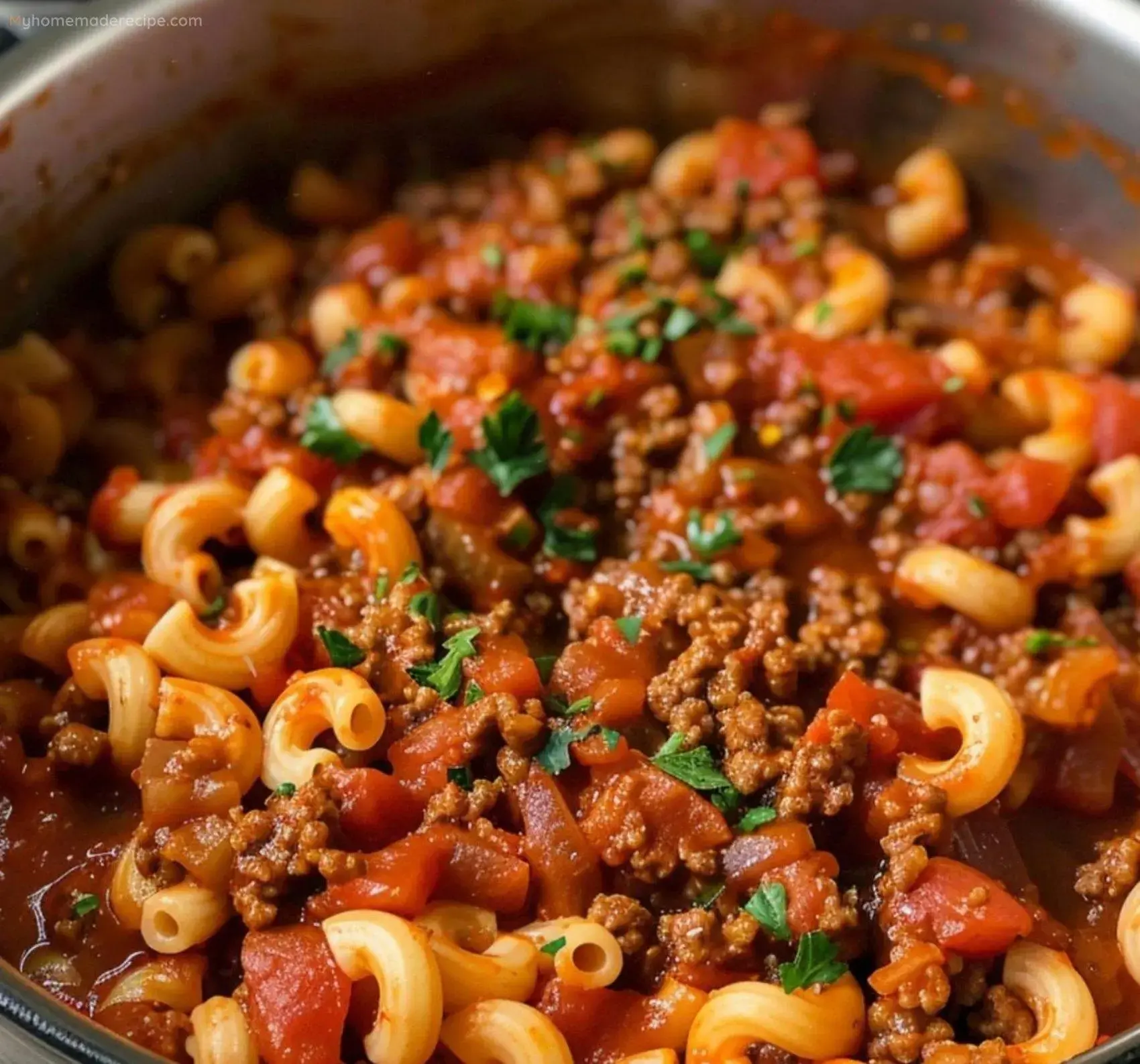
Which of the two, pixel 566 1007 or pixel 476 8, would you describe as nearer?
pixel 566 1007

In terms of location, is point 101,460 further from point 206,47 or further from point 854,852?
point 854,852

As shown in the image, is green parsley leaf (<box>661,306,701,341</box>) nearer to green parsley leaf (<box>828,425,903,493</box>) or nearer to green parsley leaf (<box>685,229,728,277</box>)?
green parsley leaf (<box>685,229,728,277</box>)

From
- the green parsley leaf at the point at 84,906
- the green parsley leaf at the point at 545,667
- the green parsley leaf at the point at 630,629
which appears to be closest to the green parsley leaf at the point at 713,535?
the green parsley leaf at the point at 630,629

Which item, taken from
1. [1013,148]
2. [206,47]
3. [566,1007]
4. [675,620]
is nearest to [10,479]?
[206,47]

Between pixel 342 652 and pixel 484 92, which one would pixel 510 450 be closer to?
pixel 342 652

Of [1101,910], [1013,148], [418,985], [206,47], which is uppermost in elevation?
[206,47]

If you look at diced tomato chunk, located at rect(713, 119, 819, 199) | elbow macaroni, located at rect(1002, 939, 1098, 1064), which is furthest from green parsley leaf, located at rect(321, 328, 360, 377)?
elbow macaroni, located at rect(1002, 939, 1098, 1064)

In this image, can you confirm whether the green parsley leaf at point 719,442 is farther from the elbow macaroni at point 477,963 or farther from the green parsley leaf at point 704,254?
the elbow macaroni at point 477,963
